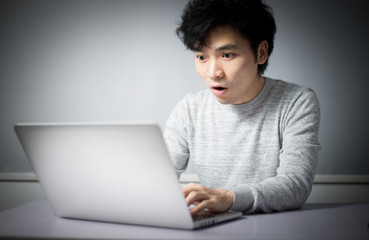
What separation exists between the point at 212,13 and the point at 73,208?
0.82 meters

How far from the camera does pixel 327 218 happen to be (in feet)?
3.35

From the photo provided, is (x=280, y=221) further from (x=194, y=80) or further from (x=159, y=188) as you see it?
(x=194, y=80)

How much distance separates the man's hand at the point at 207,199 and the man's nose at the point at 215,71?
0.49 meters

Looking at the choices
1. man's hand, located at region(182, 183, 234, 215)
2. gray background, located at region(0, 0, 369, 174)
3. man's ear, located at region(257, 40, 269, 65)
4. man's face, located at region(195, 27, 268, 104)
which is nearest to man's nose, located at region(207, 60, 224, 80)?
man's face, located at region(195, 27, 268, 104)

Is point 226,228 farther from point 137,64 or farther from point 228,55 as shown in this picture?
point 137,64

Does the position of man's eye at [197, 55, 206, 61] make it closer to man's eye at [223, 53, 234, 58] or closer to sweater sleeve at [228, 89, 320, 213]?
man's eye at [223, 53, 234, 58]

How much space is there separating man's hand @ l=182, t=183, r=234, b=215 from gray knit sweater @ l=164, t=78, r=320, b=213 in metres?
0.33

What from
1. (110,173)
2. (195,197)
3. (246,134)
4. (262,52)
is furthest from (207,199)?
(262,52)

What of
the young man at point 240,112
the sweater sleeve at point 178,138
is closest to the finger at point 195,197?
the young man at point 240,112

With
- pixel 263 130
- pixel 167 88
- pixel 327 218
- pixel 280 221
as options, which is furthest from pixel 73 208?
pixel 167 88

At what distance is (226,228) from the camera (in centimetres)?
89

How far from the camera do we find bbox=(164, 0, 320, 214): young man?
1.36 m

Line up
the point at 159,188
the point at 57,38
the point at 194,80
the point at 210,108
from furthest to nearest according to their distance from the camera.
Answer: the point at 57,38, the point at 194,80, the point at 210,108, the point at 159,188

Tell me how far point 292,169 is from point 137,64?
1152 mm
